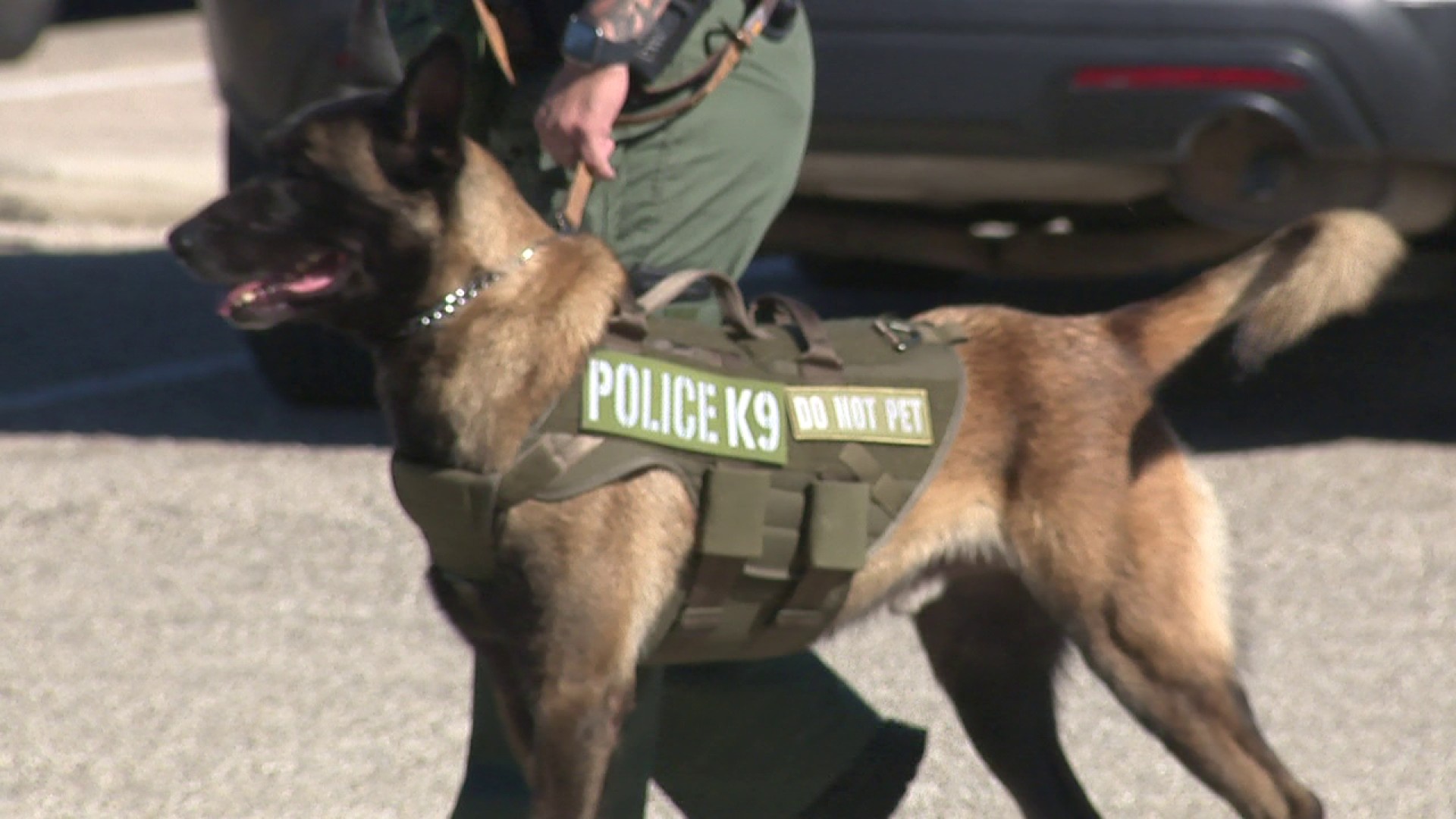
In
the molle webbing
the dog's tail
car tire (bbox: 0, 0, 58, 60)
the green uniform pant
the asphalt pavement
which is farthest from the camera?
car tire (bbox: 0, 0, 58, 60)

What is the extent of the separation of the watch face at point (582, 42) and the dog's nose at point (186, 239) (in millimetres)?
513

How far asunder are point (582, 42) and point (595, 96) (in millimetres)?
69

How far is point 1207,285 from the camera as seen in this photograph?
→ 10.6 feet

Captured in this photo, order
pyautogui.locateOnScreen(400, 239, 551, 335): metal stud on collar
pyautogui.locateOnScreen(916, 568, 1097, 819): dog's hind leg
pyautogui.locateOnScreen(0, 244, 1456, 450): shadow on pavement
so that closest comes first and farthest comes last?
1. pyautogui.locateOnScreen(400, 239, 551, 335): metal stud on collar
2. pyautogui.locateOnScreen(916, 568, 1097, 819): dog's hind leg
3. pyautogui.locateOnScreen(0, 244, 1456, 450): shadow on pavement

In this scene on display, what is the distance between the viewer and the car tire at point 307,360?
5996mm

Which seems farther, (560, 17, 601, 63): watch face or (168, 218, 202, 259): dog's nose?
(560, 17, 601, 63): watch face

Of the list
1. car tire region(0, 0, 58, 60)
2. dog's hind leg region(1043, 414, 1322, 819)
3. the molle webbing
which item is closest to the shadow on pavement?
car tire region(0, 0, 58, 60)

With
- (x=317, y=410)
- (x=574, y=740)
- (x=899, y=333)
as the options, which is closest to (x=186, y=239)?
(x=574, y=740)

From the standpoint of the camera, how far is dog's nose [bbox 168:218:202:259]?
270cm

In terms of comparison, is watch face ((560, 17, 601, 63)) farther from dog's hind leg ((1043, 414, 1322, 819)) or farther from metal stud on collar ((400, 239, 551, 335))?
dog's hind leg ((1043, 414, 1322, 819))

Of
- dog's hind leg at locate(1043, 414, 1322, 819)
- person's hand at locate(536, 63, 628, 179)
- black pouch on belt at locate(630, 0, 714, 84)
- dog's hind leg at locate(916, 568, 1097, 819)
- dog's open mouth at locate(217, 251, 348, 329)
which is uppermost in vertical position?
black pouch on belt at locate(630, 0, 714, 84)

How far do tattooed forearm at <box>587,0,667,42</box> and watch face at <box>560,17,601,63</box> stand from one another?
1 cm

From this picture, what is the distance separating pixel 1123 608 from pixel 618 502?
0.74m

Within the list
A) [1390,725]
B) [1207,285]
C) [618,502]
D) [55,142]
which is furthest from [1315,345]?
[55,142]
